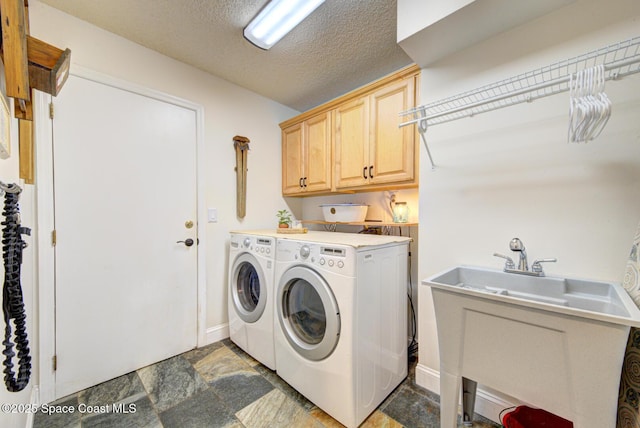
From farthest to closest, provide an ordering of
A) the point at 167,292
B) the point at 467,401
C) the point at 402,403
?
the point at 167,292, the point at 402,403, the point at 467,401

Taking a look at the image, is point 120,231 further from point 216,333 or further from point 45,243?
point 216,333

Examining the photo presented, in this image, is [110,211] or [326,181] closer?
[110,211]

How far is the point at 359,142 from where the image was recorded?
2012mm

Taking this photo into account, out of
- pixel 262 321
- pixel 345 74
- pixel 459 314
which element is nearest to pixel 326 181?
pixel 345 74

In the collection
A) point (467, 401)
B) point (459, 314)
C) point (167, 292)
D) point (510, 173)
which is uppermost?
point (510, 173)

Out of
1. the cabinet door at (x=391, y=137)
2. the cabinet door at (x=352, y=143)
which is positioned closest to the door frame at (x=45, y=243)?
the cabinet door at (x=352, y=143)

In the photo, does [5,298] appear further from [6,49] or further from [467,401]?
[467,401]

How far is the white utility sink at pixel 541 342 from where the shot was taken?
2.57 feet

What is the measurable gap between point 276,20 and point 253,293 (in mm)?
1992

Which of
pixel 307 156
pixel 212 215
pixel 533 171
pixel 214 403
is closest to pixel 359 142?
pixel 307 156

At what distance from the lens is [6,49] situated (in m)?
0.67

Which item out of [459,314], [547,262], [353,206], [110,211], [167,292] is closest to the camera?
[459,314]

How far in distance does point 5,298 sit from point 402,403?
1.87 meters

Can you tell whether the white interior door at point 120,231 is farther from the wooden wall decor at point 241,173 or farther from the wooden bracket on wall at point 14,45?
the wooden bracket on wall at point 14,45
